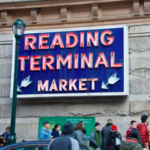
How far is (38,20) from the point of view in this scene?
46.1 feet

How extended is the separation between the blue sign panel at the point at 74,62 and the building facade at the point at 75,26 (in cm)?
38

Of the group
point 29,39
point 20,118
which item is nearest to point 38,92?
point 20,118

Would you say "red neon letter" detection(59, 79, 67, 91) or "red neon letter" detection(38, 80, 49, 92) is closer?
"red neon letter" detection(59, 79, 67, 91)

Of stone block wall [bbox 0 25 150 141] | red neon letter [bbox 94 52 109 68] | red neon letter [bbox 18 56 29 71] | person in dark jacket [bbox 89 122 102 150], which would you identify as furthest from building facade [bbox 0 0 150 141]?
person in dark jacket [bbox 89 122 102 150]

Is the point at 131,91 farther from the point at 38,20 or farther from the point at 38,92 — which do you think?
the point at 38,20

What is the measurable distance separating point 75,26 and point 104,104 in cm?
339

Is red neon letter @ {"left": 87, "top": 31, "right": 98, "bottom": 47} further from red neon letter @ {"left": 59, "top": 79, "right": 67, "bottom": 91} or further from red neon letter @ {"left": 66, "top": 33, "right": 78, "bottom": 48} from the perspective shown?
red neon letter @ {"left": 59, "top": 79, "right": 67, "bottom": 91}

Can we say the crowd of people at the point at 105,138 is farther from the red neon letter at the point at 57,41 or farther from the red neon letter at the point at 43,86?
the red neon letter at the point at 57,41

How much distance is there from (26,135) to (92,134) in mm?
3566

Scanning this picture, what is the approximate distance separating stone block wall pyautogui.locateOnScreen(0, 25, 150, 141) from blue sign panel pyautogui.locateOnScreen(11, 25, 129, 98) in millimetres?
374

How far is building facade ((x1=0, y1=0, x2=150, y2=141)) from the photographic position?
41.9 feet

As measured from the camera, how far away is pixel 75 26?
13.7m

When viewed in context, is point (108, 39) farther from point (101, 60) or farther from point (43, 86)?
point (43, 86)

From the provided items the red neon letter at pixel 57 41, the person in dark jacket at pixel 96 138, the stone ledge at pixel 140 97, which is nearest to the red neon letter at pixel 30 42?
the red neon letter at pixel 57 41
